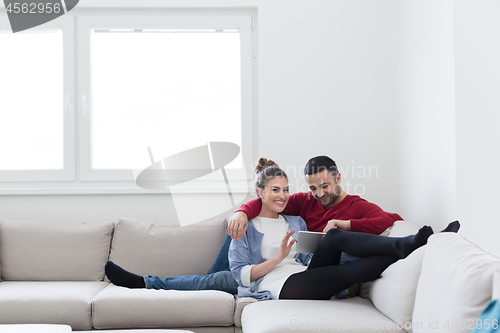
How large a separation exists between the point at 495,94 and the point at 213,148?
191 centimetres

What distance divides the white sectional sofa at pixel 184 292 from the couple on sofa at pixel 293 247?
81 mm

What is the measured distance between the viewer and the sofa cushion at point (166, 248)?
262cm

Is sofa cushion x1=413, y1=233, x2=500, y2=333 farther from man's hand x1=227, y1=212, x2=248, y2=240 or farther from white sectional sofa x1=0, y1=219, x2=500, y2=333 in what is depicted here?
man's hand x1=227, y1=212, x2=248, y2=240

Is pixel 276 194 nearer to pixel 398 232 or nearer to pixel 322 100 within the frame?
pixel 398 232

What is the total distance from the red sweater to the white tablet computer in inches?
9.4

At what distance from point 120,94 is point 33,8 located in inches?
37.0

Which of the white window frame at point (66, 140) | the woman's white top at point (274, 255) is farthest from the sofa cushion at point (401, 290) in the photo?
the white window frame at point (66, 140)

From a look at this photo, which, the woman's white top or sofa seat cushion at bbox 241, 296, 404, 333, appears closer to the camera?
sofa seat cushion at bbox 241, 296, 404, 333

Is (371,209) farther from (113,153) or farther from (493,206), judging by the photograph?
(113,153)

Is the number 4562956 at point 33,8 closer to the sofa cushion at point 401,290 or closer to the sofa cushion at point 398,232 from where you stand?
the sofa cushion at point 398,232

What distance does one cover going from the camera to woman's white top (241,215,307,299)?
2098 millimetres

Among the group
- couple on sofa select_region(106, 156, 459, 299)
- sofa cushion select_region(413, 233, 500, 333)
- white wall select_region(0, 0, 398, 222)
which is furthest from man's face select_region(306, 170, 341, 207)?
sofa cushion select_region(413, 233, 500, 333)

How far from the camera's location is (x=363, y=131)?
3086 mm

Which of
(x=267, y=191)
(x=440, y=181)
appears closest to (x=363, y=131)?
(x=440, y=181)
